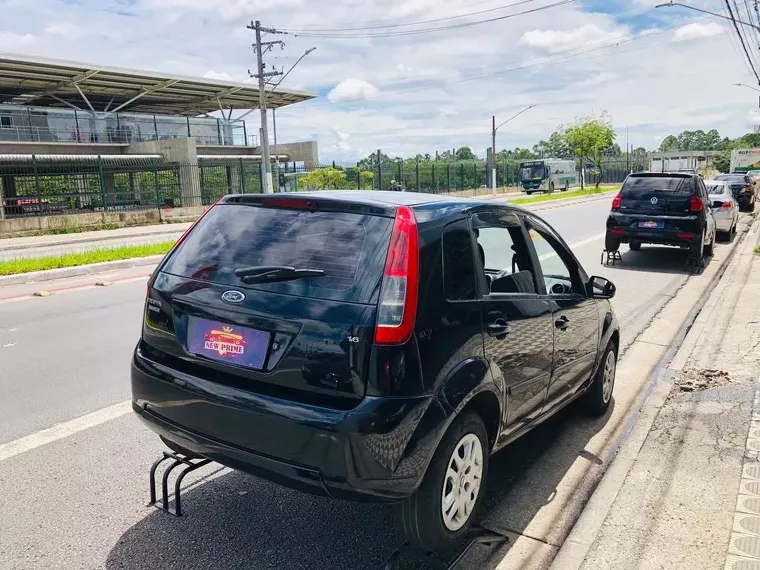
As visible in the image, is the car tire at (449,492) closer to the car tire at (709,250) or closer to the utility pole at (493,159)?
the car tire at (709,250)

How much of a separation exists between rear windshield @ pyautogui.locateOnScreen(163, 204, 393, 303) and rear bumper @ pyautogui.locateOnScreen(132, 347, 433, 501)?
19.1 inches

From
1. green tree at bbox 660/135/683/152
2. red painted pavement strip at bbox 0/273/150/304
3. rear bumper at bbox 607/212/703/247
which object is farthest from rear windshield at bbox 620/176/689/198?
green tree at bbox 660/135/683/152

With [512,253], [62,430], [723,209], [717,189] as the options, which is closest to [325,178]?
[717,189]

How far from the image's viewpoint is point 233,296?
2.98 metres

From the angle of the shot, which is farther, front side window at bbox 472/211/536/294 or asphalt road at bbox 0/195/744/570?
front side window at bbox 472/211/536/294

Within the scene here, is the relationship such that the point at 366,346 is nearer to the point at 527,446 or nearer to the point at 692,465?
the point at 527,446

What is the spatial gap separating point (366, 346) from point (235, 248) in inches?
37.9

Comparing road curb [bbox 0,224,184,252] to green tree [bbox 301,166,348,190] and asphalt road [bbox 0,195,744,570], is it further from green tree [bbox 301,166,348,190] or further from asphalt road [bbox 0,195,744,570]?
green tree [bbox 301,166,348,190]

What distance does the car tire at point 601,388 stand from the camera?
16.2 ft

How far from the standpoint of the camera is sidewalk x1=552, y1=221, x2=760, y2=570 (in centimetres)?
318

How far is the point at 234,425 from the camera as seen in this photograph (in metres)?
2.86

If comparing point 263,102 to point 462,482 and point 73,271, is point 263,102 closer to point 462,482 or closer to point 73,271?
point 73,271

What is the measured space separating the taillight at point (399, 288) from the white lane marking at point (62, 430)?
2.96m

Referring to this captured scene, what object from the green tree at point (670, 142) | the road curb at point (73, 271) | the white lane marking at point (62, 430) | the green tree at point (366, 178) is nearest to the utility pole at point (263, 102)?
the green tree at point (366, 178)
